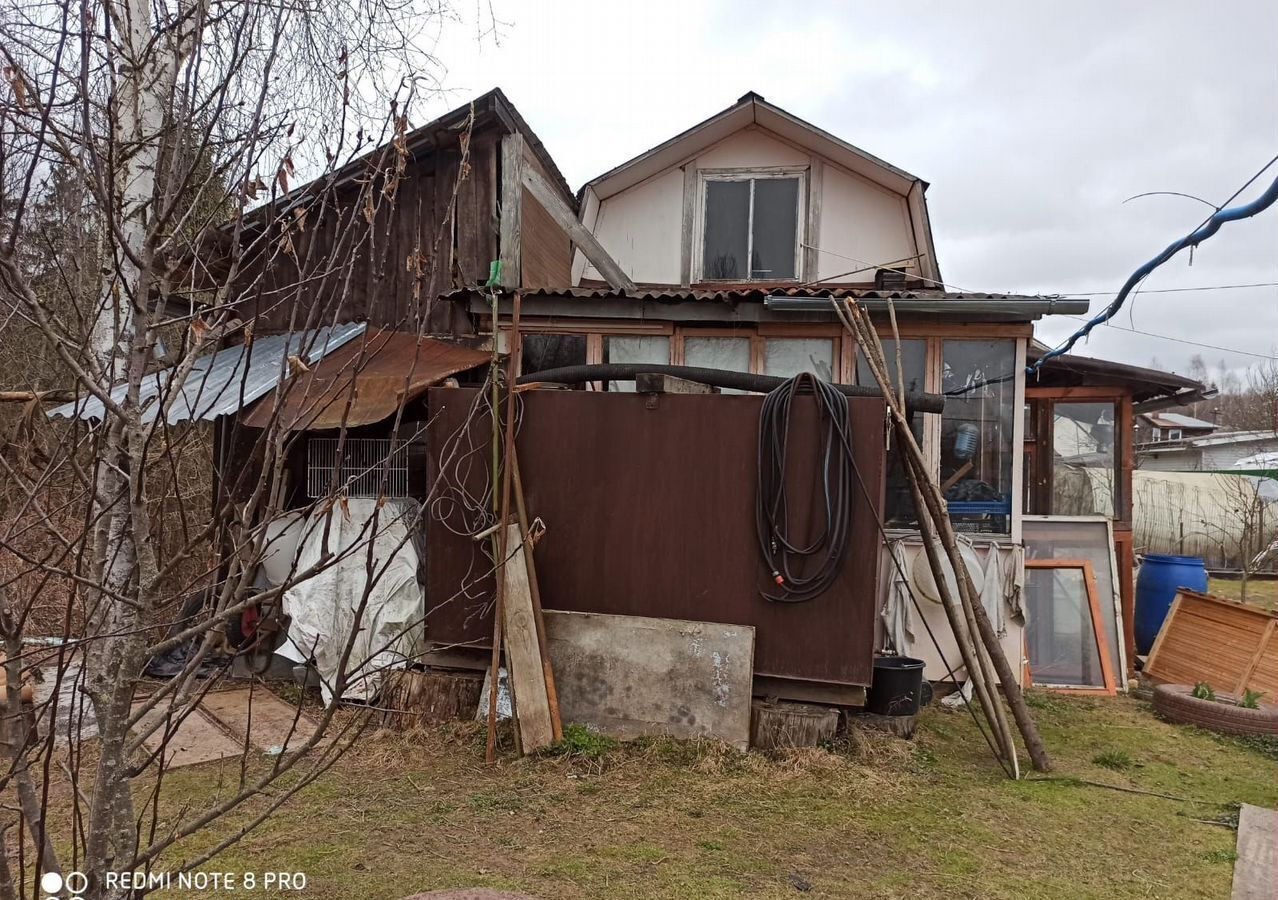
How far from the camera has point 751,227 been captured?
9.62m

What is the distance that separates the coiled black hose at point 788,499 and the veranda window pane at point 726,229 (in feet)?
14.2

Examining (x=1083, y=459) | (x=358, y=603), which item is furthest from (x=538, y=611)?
(x=1083, y=459)

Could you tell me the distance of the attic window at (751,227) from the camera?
9539mm

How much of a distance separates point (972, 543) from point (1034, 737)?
7.06 ft

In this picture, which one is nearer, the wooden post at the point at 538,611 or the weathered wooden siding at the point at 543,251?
the wooden post at the point at 538,611

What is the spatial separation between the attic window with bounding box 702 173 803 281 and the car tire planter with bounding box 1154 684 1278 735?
18.1 feet

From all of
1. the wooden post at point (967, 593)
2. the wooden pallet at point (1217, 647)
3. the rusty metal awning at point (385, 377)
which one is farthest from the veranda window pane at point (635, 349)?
the wooden pallet at point (1217, 647)

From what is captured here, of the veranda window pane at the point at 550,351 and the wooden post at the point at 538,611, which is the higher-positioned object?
the veranda window pane at the point at 550,351

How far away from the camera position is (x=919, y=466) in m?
5.57

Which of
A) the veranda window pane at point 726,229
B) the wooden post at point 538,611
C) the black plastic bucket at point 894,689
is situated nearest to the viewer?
the wooden post at point 538,611

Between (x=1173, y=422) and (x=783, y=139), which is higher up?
(x=1173, y=422)

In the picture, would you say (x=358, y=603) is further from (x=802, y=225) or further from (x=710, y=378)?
(x=802, y=225)

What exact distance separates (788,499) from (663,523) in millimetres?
891

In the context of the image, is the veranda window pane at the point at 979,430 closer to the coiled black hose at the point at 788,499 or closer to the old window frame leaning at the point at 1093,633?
the old window frame leaning at the point at 1093,633
